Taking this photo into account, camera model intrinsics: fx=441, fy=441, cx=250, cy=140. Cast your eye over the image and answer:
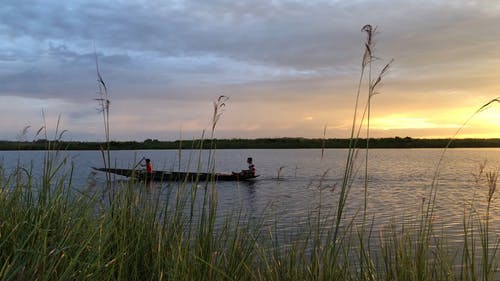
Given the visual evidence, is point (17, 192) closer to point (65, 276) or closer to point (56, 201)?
point (56, 201)

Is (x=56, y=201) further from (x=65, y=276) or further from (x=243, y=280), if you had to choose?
(x=243, y=280)

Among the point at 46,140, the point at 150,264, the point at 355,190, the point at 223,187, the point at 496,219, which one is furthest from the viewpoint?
the point at 223,187

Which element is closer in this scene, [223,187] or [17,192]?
[17,192]

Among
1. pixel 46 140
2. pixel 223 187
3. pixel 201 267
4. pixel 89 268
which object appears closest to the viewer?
pixel 89 268

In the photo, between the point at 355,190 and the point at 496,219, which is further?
the point at 355,190

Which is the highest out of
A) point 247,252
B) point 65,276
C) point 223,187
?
point 65,276

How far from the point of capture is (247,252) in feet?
14.9

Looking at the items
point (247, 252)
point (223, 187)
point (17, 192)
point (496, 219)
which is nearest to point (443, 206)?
point (496, 219)

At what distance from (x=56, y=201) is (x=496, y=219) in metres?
17.9

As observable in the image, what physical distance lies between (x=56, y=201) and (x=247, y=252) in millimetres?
1905

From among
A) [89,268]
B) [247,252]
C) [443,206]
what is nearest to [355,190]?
[443,206]

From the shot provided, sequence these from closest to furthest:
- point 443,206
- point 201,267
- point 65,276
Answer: point 65,276 → point 201,267 → point 443,206

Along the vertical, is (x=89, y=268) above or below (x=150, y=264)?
above

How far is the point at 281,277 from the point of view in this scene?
4.28 metres
